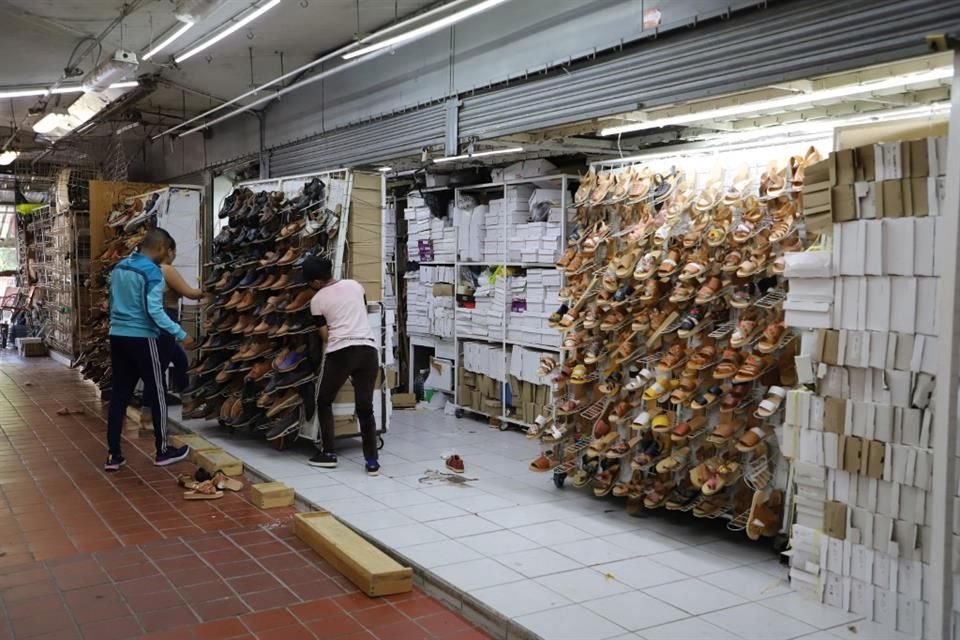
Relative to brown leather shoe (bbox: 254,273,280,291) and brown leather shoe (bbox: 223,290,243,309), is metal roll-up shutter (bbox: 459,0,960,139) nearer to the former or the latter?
brown leather shoe (bbox: 254,273,280,291)

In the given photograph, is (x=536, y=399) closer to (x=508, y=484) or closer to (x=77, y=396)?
(x=508, y=484)

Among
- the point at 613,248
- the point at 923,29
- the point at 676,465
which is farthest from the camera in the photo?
the point at 613,248

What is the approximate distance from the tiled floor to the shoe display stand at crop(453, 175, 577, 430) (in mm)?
1298

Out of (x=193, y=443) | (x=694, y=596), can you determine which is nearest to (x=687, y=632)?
(x=694, y=596)

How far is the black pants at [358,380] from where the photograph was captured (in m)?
7.04

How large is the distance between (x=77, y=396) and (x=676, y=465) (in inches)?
349

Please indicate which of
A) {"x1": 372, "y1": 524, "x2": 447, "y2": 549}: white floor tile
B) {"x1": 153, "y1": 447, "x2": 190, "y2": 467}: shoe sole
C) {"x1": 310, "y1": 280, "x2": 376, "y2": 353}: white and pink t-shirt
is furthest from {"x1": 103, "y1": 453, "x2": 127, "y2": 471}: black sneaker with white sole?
{"x1": 372, "y1": 524, "x2": 447, "y2": 549}: white floor tile

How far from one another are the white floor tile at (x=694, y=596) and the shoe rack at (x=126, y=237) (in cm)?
743

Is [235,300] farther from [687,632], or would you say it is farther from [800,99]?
[687,632]

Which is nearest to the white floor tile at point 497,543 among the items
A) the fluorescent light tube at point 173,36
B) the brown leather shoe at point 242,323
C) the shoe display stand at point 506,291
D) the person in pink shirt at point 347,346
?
the person in pink shirt at point 347,346

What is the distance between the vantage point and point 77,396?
11.5m

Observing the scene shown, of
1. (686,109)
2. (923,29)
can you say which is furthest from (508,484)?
(923,29)

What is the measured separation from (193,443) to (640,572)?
4.77 metres

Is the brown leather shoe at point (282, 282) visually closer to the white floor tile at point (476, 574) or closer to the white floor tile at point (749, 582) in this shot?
the white floor tile at point (476, 574)
